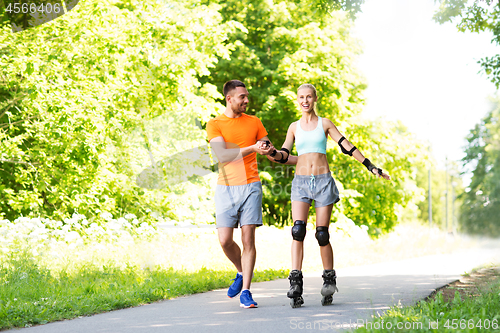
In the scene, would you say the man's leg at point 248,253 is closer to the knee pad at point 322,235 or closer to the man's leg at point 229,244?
the man's leg at point 229,244

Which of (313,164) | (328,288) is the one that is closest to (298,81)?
(313,164)

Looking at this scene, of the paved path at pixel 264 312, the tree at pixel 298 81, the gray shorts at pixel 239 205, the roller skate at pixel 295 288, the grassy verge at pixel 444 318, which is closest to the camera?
the grassy verge at pixel 444 318

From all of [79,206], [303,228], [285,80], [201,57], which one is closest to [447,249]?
[285,80]

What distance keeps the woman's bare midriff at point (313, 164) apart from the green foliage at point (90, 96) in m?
7.12

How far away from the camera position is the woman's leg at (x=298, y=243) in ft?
16.3

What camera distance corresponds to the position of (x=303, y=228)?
5.00 metres

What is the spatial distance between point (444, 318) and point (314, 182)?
5.95ft

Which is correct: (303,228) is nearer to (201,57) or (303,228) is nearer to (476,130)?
(476,130)

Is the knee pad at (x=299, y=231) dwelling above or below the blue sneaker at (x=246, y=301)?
above

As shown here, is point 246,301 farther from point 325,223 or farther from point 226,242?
point 325,223

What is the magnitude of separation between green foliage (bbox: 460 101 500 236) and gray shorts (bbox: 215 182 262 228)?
410 cm

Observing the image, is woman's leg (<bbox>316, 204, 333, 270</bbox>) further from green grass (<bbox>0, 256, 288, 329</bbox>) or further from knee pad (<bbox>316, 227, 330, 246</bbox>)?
green grass (<bbox>0, 256, 288, 329</bbox>)

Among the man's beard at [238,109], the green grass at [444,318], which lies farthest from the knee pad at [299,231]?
the man's beard at [238,109]

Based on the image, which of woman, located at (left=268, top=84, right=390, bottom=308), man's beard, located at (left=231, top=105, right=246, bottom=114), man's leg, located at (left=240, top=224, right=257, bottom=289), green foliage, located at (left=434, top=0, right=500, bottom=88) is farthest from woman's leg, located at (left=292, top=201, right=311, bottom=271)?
green foliage, located at (left=434, top=0, right=500, bottom=88)
